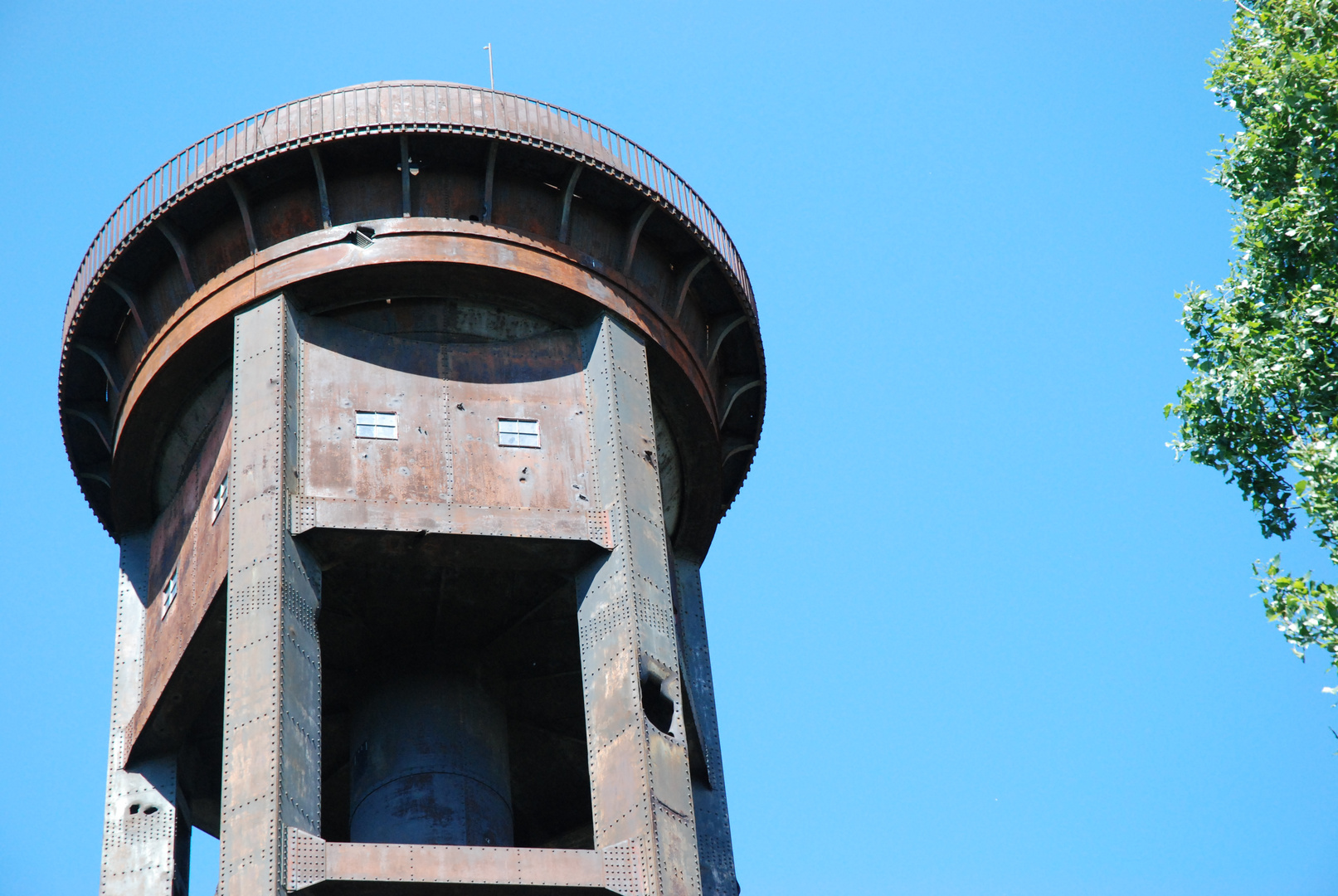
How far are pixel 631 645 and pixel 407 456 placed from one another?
3.89 metres

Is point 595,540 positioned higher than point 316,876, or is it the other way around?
point 595,540

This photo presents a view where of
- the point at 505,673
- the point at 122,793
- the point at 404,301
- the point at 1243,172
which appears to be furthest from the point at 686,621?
the point at 1243,172

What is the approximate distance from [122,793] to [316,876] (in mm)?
6000

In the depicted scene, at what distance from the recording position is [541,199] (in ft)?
84.9

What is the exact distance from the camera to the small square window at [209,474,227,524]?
2436 centimetres

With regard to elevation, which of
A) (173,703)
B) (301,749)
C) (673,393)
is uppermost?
(673,393)

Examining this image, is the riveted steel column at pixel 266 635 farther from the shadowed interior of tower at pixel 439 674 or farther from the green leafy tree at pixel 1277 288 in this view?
the green leafy tree at pixel 1277 288

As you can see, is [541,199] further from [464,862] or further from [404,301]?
[464,862]

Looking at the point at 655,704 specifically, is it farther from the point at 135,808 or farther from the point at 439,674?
the point at 135,808

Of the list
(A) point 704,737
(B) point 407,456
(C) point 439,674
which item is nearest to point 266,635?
(B) point 407,456

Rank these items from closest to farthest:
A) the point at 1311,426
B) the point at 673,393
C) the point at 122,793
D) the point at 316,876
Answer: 1. the point at 1311,426
2. the point at 316,876
3. the point at 122,793
4. the point at 673,393

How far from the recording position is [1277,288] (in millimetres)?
19812

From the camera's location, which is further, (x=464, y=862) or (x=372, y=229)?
(x=372, y=229)

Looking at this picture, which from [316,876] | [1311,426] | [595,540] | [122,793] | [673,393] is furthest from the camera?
[673,393]
